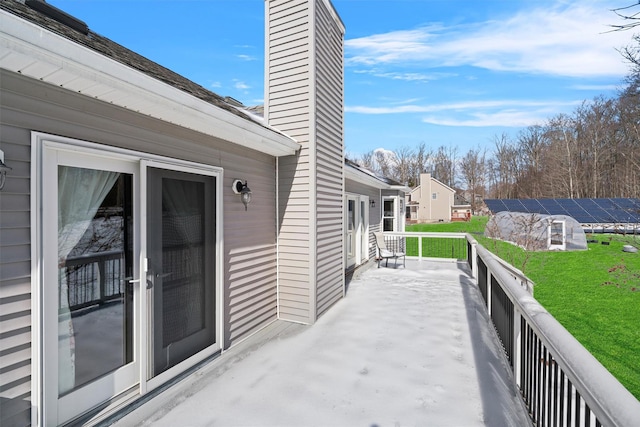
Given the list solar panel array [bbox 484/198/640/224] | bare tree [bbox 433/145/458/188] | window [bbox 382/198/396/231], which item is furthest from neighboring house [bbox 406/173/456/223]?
window [bbox 382/198/396/231]

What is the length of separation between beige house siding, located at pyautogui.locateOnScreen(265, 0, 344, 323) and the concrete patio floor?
0.59 metres

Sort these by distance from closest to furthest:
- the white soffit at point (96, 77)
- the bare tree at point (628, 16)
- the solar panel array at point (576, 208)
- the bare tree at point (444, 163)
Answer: the white soffit at point (96, 77) → the bare tree at point (628, 16) → the solar panel array at point (576, 208) → the bare tree at point (444, 163)

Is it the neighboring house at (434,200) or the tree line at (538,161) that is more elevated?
the tree line at (538,161)

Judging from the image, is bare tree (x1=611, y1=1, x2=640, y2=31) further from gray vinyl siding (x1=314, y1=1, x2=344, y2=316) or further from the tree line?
the tree line

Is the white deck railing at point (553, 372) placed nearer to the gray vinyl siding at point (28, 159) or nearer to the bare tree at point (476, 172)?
the gray vinyl siding at point (28, 159)

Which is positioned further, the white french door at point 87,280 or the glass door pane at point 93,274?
the glass door pane at point 93,274

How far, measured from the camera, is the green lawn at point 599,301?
4.36 metres

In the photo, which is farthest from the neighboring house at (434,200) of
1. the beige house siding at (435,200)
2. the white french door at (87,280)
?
the white french door at (87,280)

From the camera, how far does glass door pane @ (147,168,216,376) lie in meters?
2.80

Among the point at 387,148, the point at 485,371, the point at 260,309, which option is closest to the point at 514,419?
the point at 485,371

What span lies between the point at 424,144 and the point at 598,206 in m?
26.4

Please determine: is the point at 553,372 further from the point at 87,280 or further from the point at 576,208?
the point at 576,208

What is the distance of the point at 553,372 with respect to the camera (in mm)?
1983

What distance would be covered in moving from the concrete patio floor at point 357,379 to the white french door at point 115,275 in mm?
344
